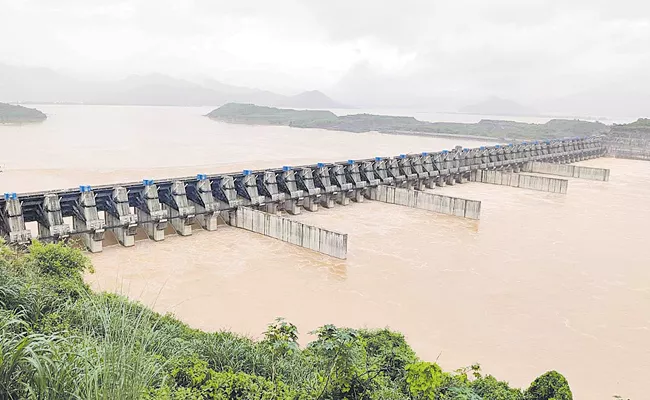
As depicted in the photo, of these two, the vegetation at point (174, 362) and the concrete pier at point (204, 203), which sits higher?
the vegetation at point (174, 362)

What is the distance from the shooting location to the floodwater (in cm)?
1115

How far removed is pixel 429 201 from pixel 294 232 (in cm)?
912

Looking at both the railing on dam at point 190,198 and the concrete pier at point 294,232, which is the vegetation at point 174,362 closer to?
the concrete pier at point 294,232

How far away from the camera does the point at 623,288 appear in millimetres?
15359

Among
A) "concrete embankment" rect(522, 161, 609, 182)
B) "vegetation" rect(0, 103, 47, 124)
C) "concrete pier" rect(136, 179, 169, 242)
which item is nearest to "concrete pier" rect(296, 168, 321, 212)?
"concrete pier" rect(136, 179, 169, 242)

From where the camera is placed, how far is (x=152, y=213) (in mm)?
17969

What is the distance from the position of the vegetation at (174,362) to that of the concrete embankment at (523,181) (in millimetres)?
26872

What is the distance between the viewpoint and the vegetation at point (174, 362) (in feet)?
11.3

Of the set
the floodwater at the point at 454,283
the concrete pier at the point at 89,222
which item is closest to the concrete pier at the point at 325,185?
the floodwater at the point at 454,283

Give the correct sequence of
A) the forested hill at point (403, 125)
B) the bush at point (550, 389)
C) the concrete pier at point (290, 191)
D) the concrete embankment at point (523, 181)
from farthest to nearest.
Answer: the forested hill at point (403, 125), the concrete embankment at point (523, 181), the concrete pier at point (290, 191), the bush at point (550, 389)

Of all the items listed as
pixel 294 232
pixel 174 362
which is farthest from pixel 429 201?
pixel 174 362

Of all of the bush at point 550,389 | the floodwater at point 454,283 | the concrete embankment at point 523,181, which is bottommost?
the floodwater at point 454,283

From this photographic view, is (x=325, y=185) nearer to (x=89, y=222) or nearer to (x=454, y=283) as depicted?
(x=454, y=283)

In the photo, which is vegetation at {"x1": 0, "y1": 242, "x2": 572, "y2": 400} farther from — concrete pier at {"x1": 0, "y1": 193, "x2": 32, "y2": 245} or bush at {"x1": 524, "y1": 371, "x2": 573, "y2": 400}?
concrete pier at {"x1": 0, "y1": 193, "x2": 32, "y2": 245}
